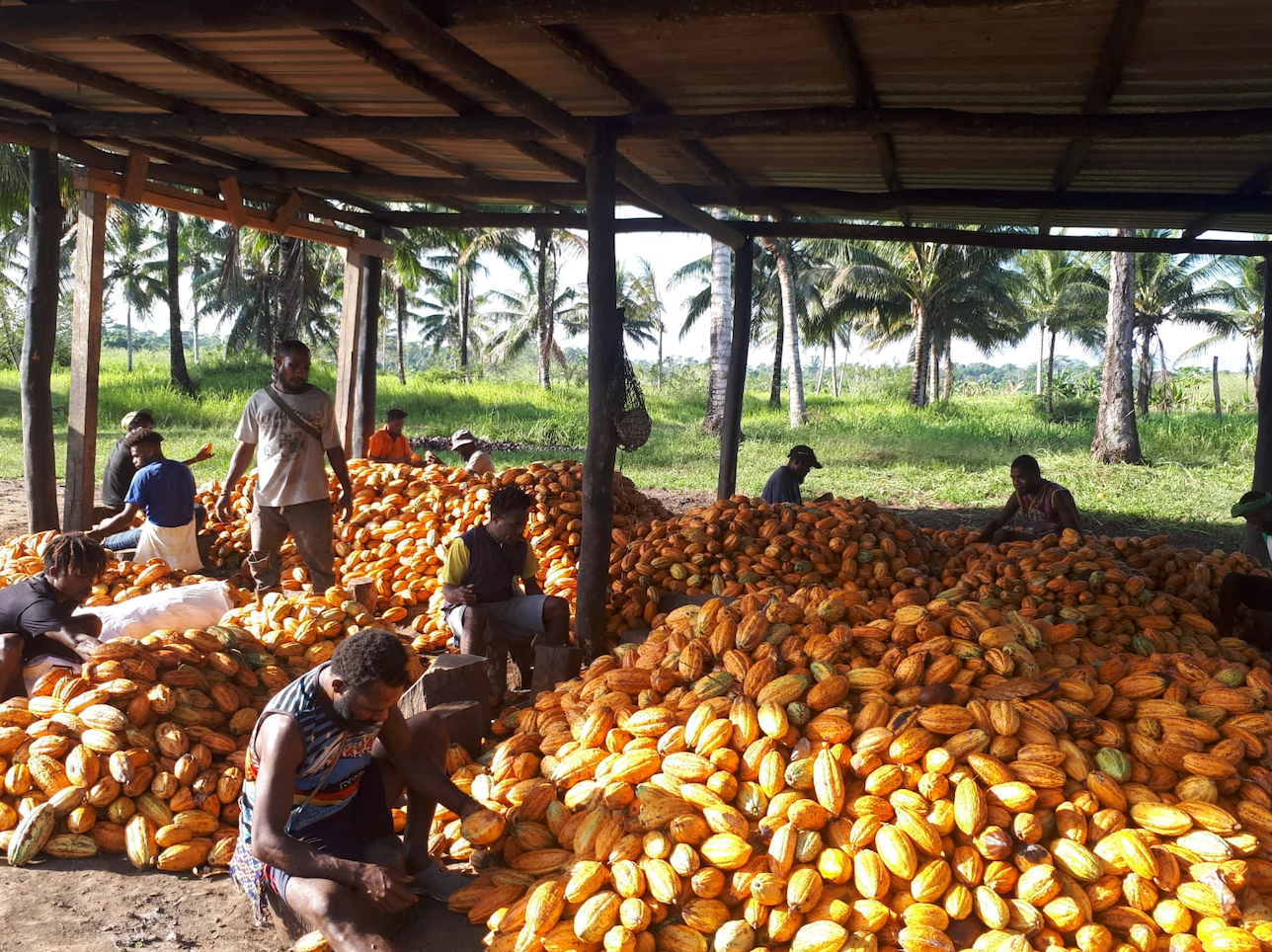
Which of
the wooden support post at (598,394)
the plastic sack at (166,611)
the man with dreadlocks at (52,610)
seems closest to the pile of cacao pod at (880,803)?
the wooden support post at (598,394)

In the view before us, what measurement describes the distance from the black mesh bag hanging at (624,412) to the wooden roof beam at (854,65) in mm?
1663

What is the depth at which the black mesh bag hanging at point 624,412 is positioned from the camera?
5008mm

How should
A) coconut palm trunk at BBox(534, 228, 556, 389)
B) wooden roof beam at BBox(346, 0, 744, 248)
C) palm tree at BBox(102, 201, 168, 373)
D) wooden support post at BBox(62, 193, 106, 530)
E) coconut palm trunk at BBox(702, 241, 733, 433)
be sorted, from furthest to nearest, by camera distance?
palm tree at BBox(102, 201, 168, 373), coconut palm trunk at BBox(534, 228, 556, 389), coconut palm trunk at BBox(702, 241, 733, 433), wooden support post at BBox(62, 193, 106, 530), wooden roof beam at BBox(346, 0, 744, 248)

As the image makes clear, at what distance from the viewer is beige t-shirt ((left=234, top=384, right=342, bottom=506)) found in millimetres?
5598

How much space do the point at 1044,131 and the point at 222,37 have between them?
369 centimetres

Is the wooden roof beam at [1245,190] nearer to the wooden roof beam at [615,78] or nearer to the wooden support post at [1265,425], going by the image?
the wooden support post at [1265,425]

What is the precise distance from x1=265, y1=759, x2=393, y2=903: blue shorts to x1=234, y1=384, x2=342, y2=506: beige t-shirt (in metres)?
2.90

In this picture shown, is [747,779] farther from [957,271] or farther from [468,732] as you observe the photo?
[957,271]

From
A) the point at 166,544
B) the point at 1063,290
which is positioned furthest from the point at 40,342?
the point at 1063,290

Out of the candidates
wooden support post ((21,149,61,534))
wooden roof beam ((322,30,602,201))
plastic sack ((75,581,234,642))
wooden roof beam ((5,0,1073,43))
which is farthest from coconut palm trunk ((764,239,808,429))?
wooden roof beam ((5,0,1073,43))

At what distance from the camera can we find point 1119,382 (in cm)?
1620

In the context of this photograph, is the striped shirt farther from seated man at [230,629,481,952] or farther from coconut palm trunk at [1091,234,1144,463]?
coconut palm trunk at [1091,234,1144,463]

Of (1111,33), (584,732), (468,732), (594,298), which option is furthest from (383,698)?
(1111,33)

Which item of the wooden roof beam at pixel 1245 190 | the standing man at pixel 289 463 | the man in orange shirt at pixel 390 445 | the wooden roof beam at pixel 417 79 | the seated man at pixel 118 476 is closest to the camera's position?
the wooden roof beam at pixel 417 79
